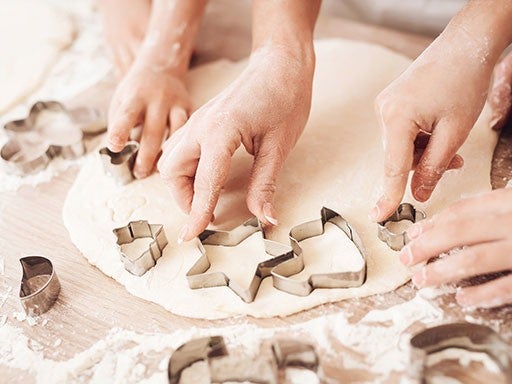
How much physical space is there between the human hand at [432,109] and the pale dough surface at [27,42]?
1104 mm

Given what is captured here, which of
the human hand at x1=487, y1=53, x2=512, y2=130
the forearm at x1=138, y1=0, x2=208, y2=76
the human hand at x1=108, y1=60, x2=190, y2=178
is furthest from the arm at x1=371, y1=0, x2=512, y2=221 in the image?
the forearm at x1=138, y1=0, x2=208, y2=76

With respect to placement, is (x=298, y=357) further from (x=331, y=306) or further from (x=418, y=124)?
(x=418, y=124)

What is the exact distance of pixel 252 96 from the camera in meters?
1.25

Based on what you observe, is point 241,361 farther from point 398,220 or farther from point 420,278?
point 398,220

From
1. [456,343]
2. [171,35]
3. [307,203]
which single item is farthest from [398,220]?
[171,35]

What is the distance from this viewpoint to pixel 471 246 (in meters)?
1.04

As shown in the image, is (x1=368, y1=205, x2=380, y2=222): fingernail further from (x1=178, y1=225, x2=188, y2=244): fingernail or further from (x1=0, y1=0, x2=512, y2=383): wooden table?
(x1=178, y1=225, x2=188, y2=244): fingernail

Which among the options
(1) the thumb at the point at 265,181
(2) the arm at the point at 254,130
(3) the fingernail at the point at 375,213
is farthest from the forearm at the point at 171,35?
(3) the fingernail at the point at 375,213

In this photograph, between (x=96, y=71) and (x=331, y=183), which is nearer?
(x=331, y=183)

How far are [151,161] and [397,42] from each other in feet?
2.51

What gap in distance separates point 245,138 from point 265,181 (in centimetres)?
9

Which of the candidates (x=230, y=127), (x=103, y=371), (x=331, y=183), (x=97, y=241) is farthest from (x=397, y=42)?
(x=103, y=371)

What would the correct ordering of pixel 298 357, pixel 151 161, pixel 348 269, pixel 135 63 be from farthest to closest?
pixel 135 63 < pixel 151 161 < pixel 348 269 < pixel 298 357

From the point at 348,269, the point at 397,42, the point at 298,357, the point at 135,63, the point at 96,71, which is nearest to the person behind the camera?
the point at 298,357
